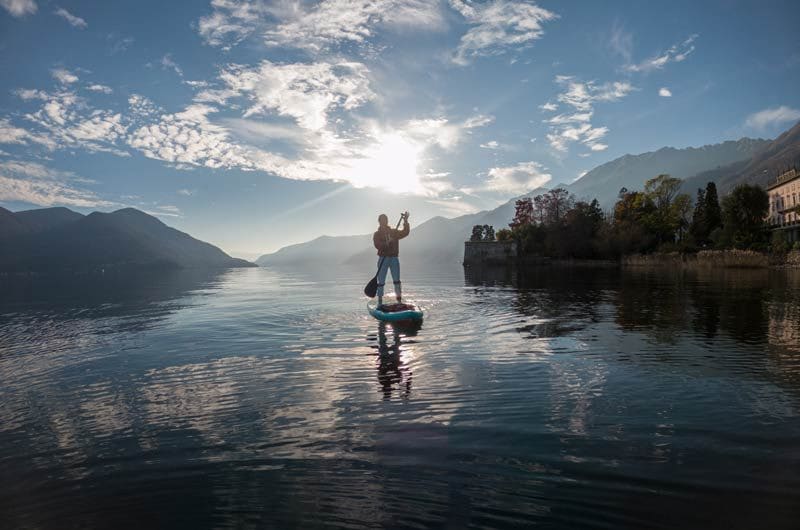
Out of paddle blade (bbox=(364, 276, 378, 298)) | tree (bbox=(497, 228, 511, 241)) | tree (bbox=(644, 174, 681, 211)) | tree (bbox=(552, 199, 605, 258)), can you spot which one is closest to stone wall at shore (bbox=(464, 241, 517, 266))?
tree (bbox=(497, 228, 511, 241))

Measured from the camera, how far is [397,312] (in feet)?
56.7

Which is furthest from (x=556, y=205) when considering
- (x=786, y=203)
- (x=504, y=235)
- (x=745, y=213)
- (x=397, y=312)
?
(x=397, y=312)

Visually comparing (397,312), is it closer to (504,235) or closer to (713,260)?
(713,260)

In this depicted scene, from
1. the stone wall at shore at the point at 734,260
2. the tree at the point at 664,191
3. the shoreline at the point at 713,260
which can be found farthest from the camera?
the tree at the point at 664,191

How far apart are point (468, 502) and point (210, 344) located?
1186 cm

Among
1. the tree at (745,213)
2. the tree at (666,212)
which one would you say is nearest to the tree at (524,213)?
the tree at (666,212)

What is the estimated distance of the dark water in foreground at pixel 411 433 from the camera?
430 centimetres

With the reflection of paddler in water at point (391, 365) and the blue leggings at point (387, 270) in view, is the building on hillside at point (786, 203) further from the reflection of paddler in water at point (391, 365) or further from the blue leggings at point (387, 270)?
the reflection of paddler in water at point (391, 365)

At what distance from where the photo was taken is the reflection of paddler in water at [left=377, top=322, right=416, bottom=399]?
852 centimetres

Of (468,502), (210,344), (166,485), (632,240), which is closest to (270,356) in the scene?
(210,344)

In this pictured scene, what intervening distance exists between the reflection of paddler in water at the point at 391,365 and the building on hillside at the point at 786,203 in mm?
111631

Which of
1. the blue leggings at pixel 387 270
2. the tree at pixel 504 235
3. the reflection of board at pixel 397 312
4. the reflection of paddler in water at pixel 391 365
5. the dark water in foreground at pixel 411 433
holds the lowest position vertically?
the dark water in foreground at pixel 411 433

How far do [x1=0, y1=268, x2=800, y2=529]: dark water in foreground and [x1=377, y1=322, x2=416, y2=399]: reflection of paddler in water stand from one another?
9 cm

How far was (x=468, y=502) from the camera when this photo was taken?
436cm
